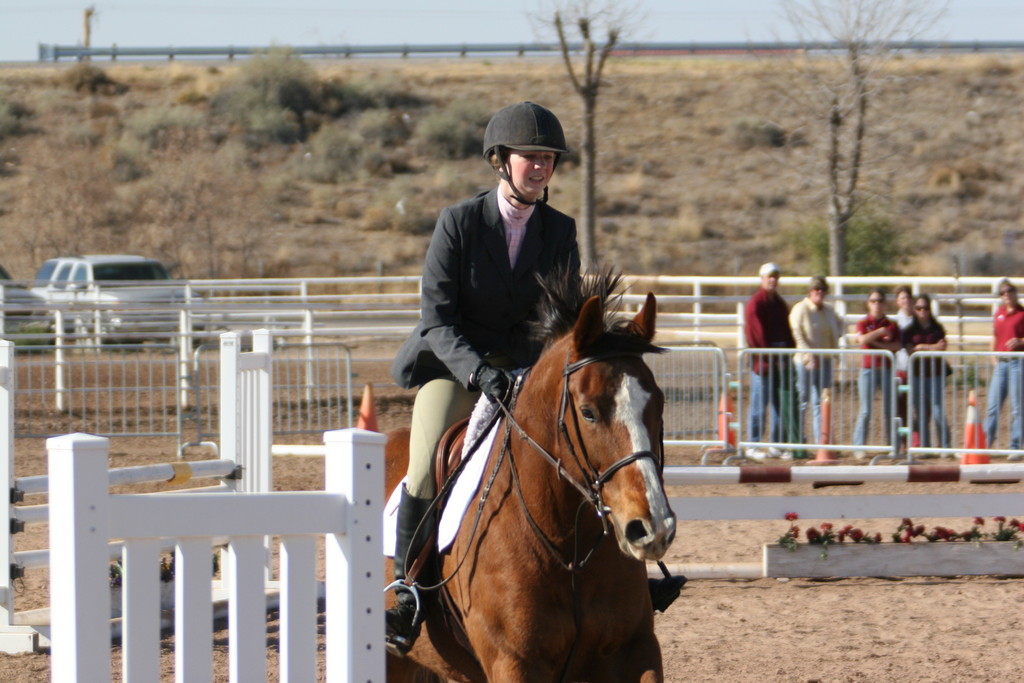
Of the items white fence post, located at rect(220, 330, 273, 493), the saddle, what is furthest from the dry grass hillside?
the saddle

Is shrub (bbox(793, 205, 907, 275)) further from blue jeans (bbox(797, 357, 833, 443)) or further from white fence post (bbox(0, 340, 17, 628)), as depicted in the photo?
white fence post (bbox(0, 340, 17, 628))

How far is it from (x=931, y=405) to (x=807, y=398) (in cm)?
120

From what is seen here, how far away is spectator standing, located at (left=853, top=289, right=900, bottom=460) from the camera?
12.7 metres

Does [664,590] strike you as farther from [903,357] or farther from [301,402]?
[301,402]

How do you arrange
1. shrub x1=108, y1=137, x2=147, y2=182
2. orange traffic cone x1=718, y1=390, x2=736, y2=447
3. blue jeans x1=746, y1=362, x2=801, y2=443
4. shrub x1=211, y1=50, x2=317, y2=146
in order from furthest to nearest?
shrub x1=211, y1=50, x2=317, y2=146 < shrub x1=108, y1=137, x2=147, y2=182 < orange traffic cone x1=718, y1=390, x2=736, y2=447 < blue jeans x1=746, y1=362, x2=801, y2=443

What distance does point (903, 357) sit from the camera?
12859 mm

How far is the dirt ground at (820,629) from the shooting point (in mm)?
6340

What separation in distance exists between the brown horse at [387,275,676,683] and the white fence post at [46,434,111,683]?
51.7 inches

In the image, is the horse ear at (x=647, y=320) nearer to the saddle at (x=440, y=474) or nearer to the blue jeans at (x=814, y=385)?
the saddle at (x=440, y=474)

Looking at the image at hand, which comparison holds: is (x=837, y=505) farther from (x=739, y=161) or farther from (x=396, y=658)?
(x=739, y=161)

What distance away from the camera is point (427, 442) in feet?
15.0

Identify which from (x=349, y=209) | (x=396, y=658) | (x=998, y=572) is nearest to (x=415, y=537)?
(x=396, y=658)

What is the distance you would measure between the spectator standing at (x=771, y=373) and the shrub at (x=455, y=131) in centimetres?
3899

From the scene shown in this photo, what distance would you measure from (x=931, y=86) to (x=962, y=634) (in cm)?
5139
